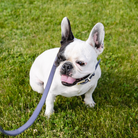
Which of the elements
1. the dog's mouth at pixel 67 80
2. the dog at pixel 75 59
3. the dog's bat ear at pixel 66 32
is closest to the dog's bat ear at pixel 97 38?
the dog at pixel 75 59

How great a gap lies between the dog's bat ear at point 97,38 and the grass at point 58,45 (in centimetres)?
119

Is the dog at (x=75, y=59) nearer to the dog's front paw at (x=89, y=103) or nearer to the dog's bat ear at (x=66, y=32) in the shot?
the dog's bat ear at (x=66, y=32)

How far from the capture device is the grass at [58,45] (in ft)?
8.71

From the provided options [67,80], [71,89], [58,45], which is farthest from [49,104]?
[58,45]

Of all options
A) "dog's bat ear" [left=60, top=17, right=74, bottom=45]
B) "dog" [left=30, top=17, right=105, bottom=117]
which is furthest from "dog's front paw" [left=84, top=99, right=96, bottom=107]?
"dog's bat ear" [left=60, top=17, right=74, bottom=45]

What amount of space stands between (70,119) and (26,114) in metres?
0.75

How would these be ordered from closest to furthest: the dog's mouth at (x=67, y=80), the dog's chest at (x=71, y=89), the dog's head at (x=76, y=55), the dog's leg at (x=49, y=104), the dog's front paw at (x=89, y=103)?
the dog's head at (x=76, y=55)
the dog's mouth at (x=67, y=80)
the dog's chest at (x=71, y=89)
the dog's leg at (x=49, y=104)
the dog's front paw at (x=89, y=103)

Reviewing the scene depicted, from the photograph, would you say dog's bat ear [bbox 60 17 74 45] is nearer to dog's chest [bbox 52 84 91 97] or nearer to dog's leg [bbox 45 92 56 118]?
dog's chest [bbox 52 84 91 97]

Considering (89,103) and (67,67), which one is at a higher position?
(67,67)

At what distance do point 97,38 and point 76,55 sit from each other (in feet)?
1.23

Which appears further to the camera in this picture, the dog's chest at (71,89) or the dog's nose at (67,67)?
the dog's chest at (71,89)

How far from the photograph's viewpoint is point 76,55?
2.01 metres

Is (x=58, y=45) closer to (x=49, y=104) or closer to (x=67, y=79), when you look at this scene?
(x=49, y=104)

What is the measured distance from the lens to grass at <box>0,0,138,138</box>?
2656 millimetres
